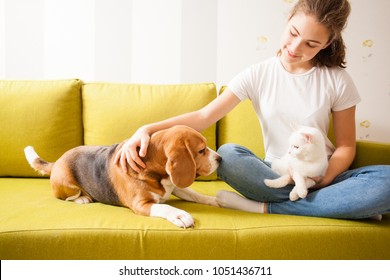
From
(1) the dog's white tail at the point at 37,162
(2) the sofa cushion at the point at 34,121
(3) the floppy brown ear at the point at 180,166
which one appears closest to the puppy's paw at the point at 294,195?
(3) the floppy brown ear at the point at 180,166

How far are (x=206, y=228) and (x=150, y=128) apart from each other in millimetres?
570

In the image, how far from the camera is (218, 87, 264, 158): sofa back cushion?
8.02 feet

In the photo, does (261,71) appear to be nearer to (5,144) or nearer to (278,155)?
(278,155)

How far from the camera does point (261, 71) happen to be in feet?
6.70

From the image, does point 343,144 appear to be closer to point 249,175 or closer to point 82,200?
point 249,175

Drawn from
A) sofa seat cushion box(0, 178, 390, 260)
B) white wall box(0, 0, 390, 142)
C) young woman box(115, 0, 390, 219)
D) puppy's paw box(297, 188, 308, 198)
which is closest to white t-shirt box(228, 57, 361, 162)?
young woman box(115, 0, 390, 219)

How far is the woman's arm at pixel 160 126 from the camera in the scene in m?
1.70

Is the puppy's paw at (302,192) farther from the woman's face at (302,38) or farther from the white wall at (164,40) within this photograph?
the white wall at (164,40)

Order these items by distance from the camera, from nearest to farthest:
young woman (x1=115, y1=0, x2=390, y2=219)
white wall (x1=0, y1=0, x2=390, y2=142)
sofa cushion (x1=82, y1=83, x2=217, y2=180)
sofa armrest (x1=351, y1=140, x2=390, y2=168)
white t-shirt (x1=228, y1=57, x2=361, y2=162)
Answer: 1. young woman (x1=115, y1=0, x2=390, y2=219)
2. white t-shirt (x1=228, y1=57, x2=361, y2=162)
3. sofa armrest (x1=351, y1=140, x2=390, y2=168)
4. sofa cushion (x1=82, y1=83, x2=217, y2=180)
5. white wall (x1=0, y1=0, x2=390, y2=142)

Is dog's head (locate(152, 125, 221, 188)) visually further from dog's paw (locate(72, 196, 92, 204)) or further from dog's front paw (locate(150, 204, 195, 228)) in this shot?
dog's paw (locate(72, 196, 92, 204))

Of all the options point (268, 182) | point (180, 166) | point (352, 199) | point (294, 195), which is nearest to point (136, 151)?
point (180, 166)
